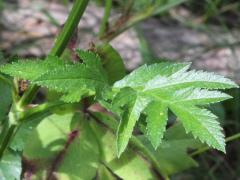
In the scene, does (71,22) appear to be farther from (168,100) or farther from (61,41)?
(168,100)

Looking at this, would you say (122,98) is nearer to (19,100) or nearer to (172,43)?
(19,100)

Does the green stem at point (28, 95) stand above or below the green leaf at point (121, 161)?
above

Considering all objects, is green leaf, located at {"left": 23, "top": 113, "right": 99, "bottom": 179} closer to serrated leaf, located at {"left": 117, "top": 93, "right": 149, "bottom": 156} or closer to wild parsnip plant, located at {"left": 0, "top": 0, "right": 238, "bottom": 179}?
wild parsnip plant, located at {"left": 0, "top": 0, "right": 238, "bottom": 179}

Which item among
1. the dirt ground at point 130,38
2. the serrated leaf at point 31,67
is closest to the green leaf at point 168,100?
the serrated leaf at point 31,67

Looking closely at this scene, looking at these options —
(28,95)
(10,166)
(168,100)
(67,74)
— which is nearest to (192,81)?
(168,100)

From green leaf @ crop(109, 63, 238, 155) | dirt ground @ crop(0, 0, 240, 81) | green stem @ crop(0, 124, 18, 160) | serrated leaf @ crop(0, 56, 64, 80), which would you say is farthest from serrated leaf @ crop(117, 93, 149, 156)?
dirt ground @ crop(0, 0, 240, 81)

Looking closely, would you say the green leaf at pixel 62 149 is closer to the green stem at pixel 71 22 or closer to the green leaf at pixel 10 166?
the green leaf at pixel 10 166

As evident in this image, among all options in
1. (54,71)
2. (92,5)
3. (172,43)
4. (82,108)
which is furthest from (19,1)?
(54,71)

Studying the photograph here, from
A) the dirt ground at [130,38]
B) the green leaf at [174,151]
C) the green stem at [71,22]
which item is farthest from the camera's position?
the dirt ground at [130,38]
